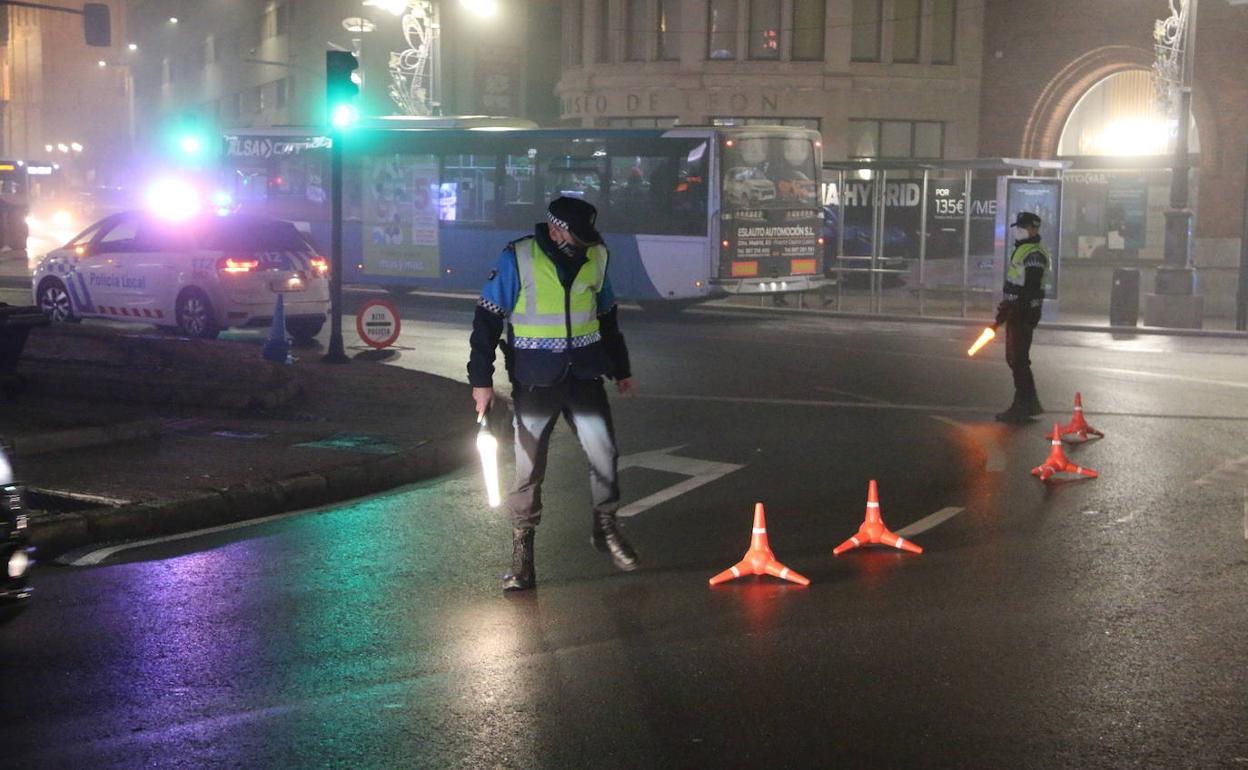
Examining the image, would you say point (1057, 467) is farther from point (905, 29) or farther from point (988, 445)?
point (905, 29)

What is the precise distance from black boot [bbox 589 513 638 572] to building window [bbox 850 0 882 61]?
115ft

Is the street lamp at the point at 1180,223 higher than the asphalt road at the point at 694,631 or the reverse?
higher

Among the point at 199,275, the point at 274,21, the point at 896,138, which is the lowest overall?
the point at 199,275

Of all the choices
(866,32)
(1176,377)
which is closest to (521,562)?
(1176,377)

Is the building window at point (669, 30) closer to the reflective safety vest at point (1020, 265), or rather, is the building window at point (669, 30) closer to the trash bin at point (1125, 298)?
the trash bin at point (1125, 298)

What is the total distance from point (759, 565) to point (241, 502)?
3596 millimetres

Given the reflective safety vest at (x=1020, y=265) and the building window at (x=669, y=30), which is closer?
the reflective safety vest at (x=1020, y=265)

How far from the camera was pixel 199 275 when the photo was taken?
1950cm

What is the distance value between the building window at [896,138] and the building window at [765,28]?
2.97 metres

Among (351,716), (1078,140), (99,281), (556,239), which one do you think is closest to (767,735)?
(351,716)

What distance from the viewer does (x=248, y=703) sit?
5855 millimetres

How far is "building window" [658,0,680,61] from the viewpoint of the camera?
137 ft

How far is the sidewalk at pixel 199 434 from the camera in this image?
9367 mm

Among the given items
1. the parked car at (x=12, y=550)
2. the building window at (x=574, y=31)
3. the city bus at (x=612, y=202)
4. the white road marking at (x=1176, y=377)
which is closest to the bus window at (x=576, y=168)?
the city bus at (x=612, y=202)
